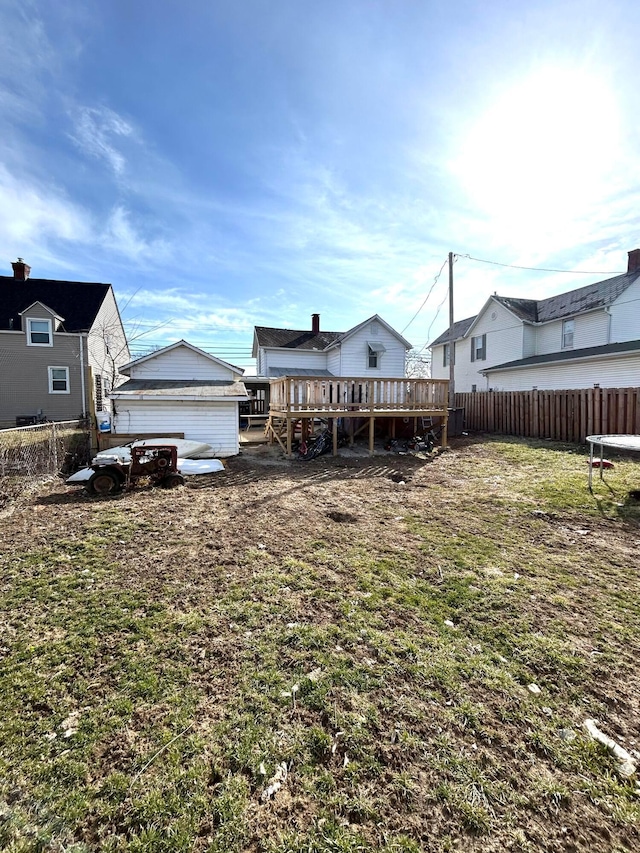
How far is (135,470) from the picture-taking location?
714cm

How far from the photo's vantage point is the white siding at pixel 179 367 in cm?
1212

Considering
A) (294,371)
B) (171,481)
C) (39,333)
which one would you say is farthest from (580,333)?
(39,333)

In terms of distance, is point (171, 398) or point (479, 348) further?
point (479, 348)

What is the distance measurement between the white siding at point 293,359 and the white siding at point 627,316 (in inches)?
612

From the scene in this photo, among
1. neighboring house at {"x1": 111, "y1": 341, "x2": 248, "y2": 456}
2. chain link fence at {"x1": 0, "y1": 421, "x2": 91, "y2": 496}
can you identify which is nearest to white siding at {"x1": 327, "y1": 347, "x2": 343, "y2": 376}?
neighboring house at {"x1": 111, "y1": 341, "x2": 248, "y2": 456}

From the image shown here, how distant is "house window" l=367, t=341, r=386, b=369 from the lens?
2153 cm

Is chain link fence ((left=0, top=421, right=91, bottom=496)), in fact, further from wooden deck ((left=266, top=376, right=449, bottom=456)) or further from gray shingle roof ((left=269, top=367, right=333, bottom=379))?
gray shingle roof ((left=269, top=367, right=333, bottom=379))

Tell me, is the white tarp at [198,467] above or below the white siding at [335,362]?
below

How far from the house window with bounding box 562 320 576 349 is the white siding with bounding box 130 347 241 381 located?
18.9m

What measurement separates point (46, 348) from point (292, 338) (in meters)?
13.5

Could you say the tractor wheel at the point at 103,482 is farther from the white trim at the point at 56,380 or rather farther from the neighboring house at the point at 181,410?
the white trim at the point at 56,380

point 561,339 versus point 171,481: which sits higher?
point 561,339

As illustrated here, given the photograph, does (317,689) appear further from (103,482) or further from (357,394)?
(357,394)

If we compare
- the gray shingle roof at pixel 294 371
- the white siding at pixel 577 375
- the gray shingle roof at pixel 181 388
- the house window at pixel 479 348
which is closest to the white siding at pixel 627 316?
the white siding at pixel 577 375
